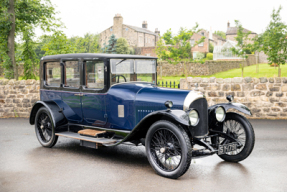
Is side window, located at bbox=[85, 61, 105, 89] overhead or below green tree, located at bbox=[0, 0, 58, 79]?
below

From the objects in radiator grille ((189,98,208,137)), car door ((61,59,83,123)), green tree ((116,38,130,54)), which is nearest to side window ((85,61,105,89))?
car door ((61,59,83,123))

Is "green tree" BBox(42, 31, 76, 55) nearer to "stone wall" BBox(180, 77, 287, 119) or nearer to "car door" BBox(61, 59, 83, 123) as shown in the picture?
"stone wall" BBox(180, 77, 287, 119)

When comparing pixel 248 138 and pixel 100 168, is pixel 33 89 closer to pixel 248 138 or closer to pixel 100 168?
pixel 100 168

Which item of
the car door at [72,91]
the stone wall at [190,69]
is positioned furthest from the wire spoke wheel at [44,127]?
the stone wall at [190,69]

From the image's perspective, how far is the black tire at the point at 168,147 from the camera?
4.44 m

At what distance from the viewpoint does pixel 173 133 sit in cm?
458

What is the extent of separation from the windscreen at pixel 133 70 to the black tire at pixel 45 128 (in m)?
1.84

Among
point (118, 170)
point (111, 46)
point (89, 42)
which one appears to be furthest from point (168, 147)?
point (89, 42)

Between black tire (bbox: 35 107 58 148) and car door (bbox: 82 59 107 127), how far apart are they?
0.98 meters

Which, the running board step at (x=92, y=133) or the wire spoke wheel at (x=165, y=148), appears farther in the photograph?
the running board step at (x=92, y=133)

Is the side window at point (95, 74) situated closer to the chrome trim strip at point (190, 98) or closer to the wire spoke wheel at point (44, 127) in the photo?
the wire spoke wheel at point (44, 127)

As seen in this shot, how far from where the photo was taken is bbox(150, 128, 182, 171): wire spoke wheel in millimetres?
4719

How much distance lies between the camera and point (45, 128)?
693 cm

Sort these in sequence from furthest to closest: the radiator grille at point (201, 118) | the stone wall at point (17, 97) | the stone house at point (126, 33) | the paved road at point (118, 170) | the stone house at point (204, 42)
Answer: the stone house at point (204, 42) < the stone house at point (126, 33) < the stone wall at point (17, 97) < the radiator grille at point (201, 118) < the paved road at point (118, 170)
